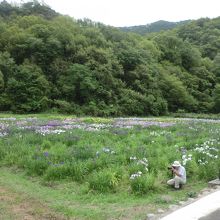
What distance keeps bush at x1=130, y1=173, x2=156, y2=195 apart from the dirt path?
2.22 meters

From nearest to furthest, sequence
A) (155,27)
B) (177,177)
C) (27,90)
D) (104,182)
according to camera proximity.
→ (104,182)
(177,177)
(27,90)
(155,27)

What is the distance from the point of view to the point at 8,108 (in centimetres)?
4794

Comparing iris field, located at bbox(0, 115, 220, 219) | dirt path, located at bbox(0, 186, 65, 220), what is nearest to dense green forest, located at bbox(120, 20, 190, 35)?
iris field, located at bbox(0, 115, 220, 219)

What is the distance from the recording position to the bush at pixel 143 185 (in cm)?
913

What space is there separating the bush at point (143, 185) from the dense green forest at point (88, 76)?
1526 inches

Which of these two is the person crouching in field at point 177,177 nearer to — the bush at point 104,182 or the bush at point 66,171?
the bush at point 104,182

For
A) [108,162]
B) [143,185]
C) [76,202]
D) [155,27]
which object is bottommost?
[76,202]

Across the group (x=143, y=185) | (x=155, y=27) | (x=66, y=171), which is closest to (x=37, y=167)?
(x=66, y=171)

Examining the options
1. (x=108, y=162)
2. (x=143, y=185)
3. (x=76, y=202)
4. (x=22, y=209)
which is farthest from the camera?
(x=108, y=162)

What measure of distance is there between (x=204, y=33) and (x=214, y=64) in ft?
54.5

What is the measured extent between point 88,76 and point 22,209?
143 ft

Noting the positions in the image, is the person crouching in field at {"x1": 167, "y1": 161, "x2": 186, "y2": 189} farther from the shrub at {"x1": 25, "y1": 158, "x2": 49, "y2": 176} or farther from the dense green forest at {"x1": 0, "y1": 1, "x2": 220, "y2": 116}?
the dense green forest at {"x1": 0, "y1": 1, "x2": 220, "y2": 116}

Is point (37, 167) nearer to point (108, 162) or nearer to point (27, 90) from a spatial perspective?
point (108, 162)

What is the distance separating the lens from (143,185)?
361 inches
